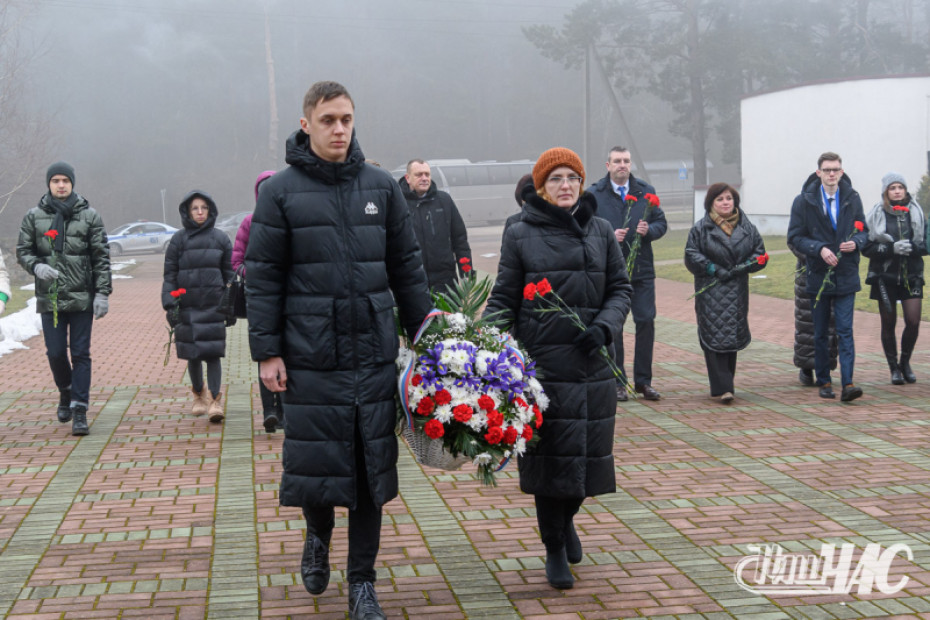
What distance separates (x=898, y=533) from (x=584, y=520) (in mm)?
1479

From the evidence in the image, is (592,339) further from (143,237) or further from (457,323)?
(143,237)

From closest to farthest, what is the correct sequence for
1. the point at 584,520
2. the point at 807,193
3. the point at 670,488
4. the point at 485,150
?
the point at 584,520
the point at 670,488
the point at 807,193
the point at 485,150

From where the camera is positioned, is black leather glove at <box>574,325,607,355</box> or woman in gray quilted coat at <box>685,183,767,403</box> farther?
woman in gray quilted coat at <box>685,183,767,403</box>

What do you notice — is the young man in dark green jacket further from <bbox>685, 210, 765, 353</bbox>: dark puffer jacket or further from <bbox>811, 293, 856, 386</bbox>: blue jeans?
<bbox>811, 293, 856, 386</bbox>: blue jeans

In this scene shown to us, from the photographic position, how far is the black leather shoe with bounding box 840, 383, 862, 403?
323 inches

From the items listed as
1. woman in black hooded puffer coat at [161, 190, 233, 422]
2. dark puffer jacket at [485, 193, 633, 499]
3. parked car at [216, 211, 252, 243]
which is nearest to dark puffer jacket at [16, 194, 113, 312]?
woman in black hooded puffer coat at [161, 190, 233, 422]

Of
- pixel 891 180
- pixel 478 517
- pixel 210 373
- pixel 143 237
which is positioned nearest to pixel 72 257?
pixel 210 373

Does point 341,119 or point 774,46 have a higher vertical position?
point 774,46

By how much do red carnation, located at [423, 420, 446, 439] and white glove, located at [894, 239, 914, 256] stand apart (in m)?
6.08

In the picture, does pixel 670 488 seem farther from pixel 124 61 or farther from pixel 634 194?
pixel 124 61

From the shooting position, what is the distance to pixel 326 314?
398 cm

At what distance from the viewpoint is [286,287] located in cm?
409

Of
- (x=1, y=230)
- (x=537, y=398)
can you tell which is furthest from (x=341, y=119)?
(x=1, y=230)

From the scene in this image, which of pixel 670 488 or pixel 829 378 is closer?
pixel 670 488
